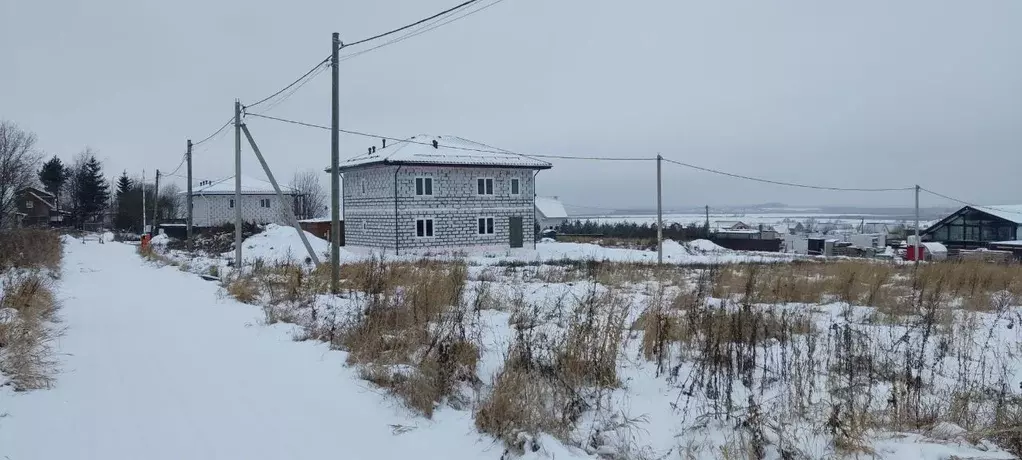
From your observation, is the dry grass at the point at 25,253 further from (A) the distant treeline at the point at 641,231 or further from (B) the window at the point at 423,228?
(A) the distant treeline at the point at 641,231

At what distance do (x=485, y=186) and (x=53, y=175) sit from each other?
56.5 meters

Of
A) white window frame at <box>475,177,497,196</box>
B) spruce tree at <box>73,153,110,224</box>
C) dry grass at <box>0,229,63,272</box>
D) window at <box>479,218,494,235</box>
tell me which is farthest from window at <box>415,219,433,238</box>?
spruce tree at <box>73,153,110,224</box>

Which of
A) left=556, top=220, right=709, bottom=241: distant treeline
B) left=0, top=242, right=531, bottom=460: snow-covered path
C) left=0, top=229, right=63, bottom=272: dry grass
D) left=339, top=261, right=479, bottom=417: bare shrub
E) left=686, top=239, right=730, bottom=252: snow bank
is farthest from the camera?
left=556, top=220, right=709, bottom=241: distant treeline

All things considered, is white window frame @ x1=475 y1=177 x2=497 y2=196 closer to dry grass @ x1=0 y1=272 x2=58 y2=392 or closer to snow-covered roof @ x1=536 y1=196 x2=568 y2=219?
dry grass @ x1=0 y1=272 x2=58 y2=392

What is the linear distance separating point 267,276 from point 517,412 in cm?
1013

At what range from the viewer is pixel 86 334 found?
26.7ft

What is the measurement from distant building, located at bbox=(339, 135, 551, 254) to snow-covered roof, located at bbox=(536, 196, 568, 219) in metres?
46.1

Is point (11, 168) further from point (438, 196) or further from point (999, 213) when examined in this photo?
point (999, 213)

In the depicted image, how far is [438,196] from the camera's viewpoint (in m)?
32.0

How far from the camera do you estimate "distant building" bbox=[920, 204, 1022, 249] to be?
44000 mm

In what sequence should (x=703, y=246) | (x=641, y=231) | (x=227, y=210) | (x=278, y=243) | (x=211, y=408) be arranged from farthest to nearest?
1. (x=227, y=210)
2. (x=641, y=231)
3. (x=703, y=246)
4. (x=278, y=243)
5. (x=211, y=408)

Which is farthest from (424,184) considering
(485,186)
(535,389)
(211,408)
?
(535,389)

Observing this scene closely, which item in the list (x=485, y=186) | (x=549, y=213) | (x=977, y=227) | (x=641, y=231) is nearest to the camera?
(x=485, y=186)

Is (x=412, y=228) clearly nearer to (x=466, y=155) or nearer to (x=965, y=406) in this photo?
(x=466, y=155)
